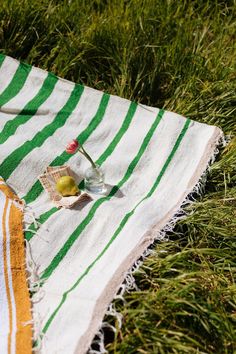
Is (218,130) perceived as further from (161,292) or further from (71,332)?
(71,332)

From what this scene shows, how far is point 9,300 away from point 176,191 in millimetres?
792

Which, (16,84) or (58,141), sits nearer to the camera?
(58,141)

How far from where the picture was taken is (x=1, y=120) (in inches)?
101

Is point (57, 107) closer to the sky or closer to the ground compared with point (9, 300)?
closer to the sky

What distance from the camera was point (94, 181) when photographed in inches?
90.8

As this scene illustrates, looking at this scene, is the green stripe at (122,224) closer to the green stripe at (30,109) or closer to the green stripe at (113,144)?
the green stripe at (113,144)

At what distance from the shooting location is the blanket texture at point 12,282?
1763mm

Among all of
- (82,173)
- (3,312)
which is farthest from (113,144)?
(3,312)

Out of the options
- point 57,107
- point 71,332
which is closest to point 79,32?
point 57,107

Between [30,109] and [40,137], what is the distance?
197 millimetres

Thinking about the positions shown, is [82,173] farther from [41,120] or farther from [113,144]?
[41,120]

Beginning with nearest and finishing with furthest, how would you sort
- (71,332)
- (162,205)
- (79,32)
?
(71,332), (162,205), (79,32)

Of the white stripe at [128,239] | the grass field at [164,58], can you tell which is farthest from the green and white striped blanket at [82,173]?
the grass field at [164,58]

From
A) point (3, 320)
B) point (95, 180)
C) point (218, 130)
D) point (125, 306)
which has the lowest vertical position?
point (3, 320)
